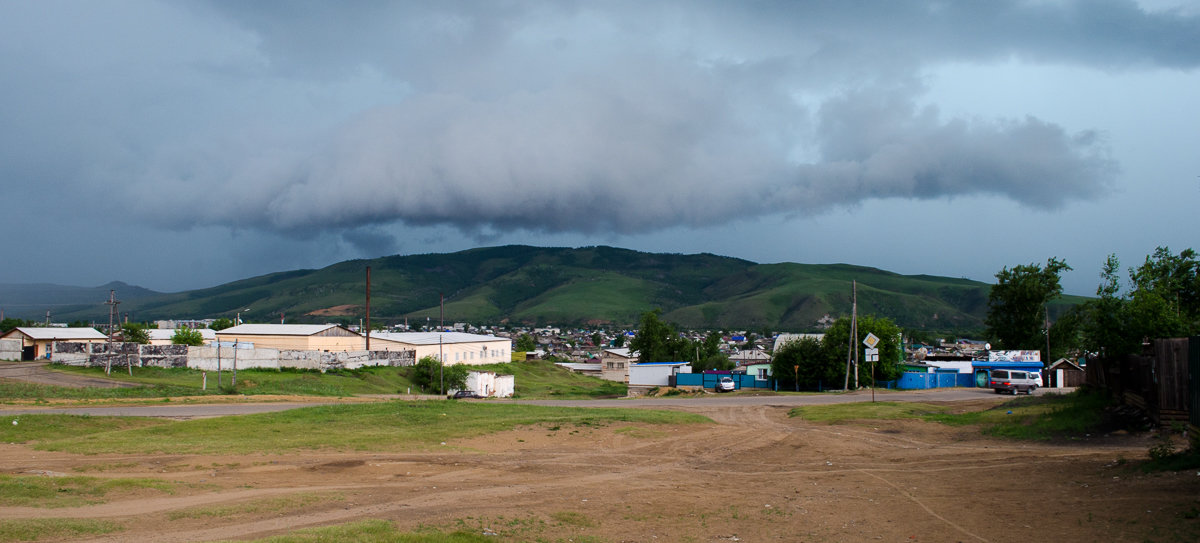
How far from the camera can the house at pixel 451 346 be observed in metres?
89.7

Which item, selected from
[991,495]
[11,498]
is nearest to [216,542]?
[11,498]

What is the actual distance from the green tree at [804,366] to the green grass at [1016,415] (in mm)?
25042

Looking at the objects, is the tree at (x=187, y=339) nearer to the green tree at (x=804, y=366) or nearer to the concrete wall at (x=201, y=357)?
the concrete wall at (x=201, y=357)

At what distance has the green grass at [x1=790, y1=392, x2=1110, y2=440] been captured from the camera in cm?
2452

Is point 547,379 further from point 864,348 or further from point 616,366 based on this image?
point 864,348

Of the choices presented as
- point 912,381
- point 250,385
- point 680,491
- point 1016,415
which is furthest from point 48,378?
point 912,381

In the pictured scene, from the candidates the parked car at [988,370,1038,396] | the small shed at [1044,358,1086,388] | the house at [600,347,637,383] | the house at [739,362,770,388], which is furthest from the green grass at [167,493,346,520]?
the house at [600,347,637,383]

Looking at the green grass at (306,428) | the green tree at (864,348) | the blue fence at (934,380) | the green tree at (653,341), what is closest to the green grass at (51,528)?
the green grass at (306,428)

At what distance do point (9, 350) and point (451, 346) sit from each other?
43.2 metres

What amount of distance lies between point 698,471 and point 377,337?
81364 mm

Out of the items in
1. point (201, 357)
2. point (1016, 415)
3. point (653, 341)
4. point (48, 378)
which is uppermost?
point (653, 341)

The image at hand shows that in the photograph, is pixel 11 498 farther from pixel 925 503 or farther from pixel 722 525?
pixel 925 503

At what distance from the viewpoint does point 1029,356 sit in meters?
68.7

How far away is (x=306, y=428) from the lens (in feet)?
95.8
